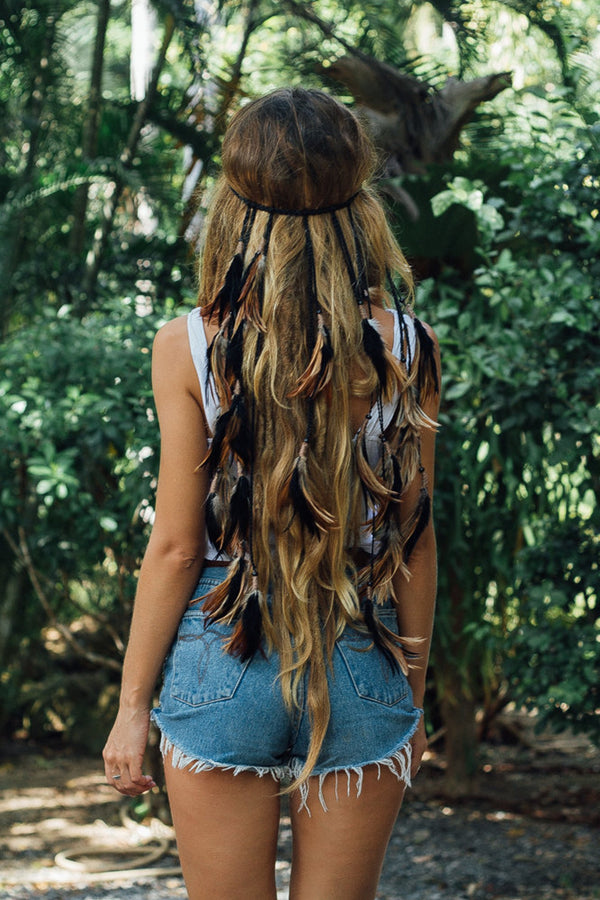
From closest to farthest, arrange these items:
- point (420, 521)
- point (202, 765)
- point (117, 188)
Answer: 1. point (202, 765)
2. point (420, 521)
3. point (117, 188)

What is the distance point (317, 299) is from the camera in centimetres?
147

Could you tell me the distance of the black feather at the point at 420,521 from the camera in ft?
5.35

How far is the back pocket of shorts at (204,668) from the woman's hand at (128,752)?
145mm

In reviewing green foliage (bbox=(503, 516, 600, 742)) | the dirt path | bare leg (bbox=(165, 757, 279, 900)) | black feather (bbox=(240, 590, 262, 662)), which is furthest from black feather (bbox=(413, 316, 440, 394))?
the dirt path

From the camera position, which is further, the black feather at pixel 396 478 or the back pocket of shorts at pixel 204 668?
the black feather at pixel 396 478

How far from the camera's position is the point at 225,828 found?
4.77 feet

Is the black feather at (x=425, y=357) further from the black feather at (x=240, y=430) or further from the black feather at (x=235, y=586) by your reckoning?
the black feather at (x=235, y=586)

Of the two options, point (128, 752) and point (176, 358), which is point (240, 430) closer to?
point (176, 358)

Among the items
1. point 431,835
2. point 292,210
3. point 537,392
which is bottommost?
point 431,835

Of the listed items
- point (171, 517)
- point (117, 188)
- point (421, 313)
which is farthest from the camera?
point (117, 188)

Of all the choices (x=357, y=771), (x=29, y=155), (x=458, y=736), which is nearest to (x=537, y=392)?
(x=357, y=771)

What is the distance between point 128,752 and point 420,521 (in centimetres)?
64

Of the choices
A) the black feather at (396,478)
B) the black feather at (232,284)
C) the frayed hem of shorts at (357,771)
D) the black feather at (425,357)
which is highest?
the black feather at (232,284)

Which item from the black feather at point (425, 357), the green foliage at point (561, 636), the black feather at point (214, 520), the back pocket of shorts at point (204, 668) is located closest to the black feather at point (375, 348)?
the black feather at point (425, 357)
